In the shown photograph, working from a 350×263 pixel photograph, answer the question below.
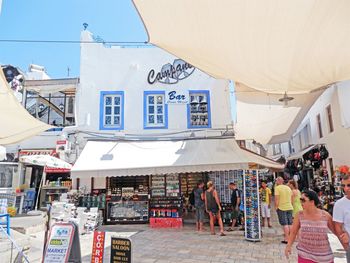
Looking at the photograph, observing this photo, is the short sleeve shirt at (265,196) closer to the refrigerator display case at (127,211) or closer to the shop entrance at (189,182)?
the shop entrance at (189,182)

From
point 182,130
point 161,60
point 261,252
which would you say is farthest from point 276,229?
point 161,60

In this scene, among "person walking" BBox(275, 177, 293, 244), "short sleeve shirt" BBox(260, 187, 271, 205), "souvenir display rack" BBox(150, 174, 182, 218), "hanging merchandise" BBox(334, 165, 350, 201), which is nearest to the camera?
"person walking" BBox(275, 177, 293, 244)

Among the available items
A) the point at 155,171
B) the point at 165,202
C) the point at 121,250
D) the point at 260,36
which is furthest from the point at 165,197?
the point at 260,36

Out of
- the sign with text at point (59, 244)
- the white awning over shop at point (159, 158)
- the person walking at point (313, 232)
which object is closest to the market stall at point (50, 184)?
the white awning over shop at point (159, 158)

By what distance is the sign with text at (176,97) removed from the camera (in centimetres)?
1205

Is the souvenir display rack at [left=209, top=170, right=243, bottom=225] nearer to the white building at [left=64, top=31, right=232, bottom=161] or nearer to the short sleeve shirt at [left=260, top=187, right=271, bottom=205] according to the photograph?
the short sleeve shirt at [left=260, top=187, right=271, bottom=205]

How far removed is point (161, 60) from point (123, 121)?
327 cm

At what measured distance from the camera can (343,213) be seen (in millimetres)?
3625

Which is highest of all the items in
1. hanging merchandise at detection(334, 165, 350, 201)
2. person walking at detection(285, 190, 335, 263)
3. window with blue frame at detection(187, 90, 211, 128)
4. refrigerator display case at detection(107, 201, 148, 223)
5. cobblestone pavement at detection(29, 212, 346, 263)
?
window with blue frame at detection(187, 90, 211, 128)

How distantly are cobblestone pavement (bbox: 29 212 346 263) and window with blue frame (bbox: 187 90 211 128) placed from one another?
458 centimetres

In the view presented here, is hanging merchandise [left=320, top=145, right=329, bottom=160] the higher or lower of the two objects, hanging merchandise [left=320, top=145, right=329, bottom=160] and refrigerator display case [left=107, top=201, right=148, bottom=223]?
the higher

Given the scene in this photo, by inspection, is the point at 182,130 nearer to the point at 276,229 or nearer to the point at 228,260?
the point at 276,229

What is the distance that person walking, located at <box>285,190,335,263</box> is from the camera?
10.7 feet

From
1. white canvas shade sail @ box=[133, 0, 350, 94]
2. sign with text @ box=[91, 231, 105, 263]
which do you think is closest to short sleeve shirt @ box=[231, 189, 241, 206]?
white canvas shade sail @ box=[133, 0, 350, 94]
